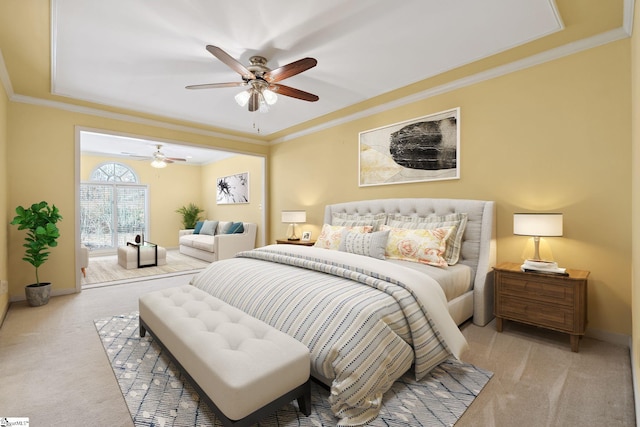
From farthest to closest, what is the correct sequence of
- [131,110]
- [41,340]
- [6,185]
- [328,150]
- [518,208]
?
[328,150], [131,110], [6,185], [518,208], [41,340]

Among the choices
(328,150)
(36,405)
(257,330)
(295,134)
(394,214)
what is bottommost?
(36,405)

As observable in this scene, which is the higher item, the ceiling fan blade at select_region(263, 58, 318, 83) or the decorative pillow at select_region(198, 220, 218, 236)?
the ceiling fan blade at select_region(263, 58, 318, 83)

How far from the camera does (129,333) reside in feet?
8.77

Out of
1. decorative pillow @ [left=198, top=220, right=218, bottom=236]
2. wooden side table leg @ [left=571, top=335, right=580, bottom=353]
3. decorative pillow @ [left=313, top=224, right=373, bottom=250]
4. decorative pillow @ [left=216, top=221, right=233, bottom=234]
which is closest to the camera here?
wooden side table leg @ [left=571, top=335, right=580, bottom=353]

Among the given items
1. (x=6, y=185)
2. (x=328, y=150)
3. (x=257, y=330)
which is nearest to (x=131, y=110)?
(x=6, y=185)

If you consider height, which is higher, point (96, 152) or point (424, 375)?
point (96, 152)

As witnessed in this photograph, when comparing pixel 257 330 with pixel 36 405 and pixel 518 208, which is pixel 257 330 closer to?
pixel 36 405

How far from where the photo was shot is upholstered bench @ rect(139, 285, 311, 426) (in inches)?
53.2

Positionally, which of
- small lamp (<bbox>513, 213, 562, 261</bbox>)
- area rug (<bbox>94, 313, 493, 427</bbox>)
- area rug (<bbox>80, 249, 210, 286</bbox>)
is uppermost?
small lamp (<bbox>513, 213, 562, 261</bbox>)

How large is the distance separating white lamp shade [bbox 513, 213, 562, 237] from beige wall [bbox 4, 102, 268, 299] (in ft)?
17.1

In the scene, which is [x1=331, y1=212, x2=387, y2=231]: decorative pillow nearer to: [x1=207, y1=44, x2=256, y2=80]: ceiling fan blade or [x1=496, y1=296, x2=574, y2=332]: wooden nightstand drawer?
[x1=496, y1=296, x2=574, y2=332]: wooden nightstand drawer

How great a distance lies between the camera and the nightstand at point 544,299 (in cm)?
230

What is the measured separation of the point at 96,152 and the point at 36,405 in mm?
7311

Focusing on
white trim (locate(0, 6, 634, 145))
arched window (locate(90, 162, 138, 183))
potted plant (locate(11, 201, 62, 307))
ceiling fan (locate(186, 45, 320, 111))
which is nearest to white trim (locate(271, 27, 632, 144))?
white trim (locate(0, 6, 634, 145))
